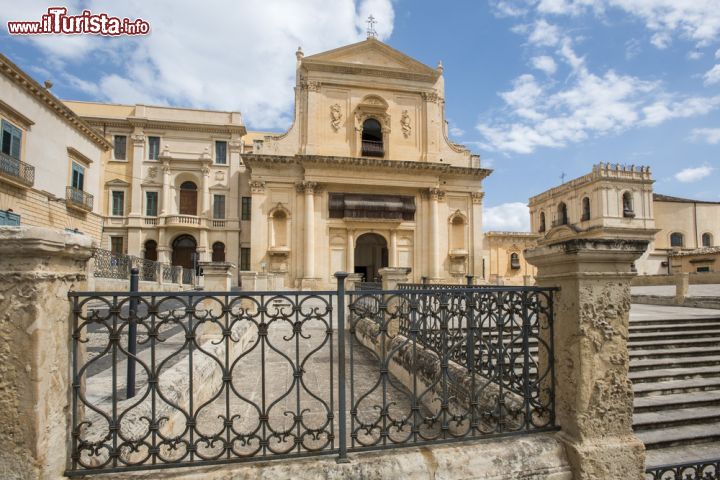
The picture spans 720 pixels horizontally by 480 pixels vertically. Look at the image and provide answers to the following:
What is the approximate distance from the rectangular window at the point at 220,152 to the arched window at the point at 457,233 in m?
17.1

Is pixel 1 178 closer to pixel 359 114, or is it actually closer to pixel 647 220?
pixel 359 114

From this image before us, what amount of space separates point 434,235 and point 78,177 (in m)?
19.9

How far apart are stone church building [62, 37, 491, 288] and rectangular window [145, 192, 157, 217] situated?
7cm

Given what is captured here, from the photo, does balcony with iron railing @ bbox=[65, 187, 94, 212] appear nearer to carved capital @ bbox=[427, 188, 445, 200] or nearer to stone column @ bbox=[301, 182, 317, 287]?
stone column @ bbox=[301, 182, 317, 287]

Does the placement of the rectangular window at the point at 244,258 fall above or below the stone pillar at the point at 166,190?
below

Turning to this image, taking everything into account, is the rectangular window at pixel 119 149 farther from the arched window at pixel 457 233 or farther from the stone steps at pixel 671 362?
the stone steps at pixel 671 362

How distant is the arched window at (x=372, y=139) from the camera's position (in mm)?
24078

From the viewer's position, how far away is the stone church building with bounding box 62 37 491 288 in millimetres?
22484

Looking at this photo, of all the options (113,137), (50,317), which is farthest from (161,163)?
(50,317)

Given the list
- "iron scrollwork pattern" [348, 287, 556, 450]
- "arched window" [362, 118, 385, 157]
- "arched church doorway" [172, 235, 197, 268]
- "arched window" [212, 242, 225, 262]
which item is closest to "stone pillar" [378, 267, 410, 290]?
"iron scrollwork pattern" [348, 287, 556, 450]

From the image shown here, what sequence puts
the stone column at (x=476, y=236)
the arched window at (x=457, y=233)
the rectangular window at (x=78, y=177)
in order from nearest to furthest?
the rectangular window at (x=78, y=177)
the stone column at (x=476, y=236)
the arched window at (x=457, y=233)

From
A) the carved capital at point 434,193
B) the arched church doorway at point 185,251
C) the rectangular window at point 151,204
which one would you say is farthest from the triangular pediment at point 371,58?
the arched church doorway at point 185,251

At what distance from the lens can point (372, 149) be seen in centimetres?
2408

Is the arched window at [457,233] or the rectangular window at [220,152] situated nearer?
the arched window at [457,233]
